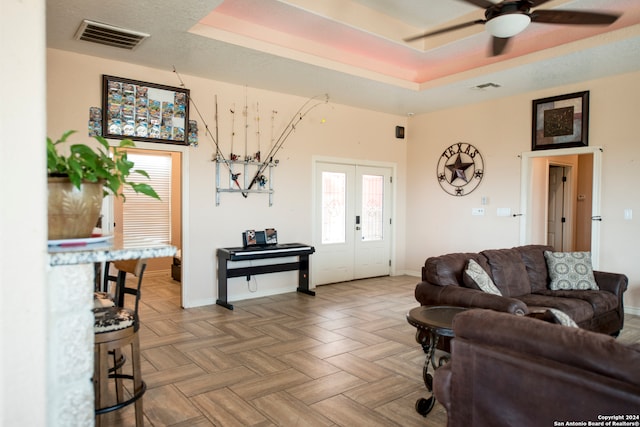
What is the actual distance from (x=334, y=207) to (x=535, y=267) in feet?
10.1

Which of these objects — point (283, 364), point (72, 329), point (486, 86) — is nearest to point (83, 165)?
point (72, 329)

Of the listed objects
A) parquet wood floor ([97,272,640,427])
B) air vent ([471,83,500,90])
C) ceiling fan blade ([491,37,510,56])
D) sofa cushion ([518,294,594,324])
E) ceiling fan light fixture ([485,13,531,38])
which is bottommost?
parquet wood floor ([97,272,640,427])

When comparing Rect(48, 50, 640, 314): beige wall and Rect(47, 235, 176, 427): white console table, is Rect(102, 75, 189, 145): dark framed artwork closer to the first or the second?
Rect(48, 50, 640, 314): beige wall

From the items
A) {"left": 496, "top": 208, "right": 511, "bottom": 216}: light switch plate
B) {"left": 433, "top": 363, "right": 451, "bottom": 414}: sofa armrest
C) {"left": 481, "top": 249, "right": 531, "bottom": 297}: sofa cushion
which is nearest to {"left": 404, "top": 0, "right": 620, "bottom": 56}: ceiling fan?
{"left": 481, "top": 249, "right": 531, "bottom": 297}: sofa cushion

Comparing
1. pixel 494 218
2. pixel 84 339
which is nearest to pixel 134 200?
pixel 494 218

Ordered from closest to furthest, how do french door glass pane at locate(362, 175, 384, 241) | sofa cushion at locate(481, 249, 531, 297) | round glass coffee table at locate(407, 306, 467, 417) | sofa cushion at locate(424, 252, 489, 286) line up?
round glass coffee table at locate(407, 306, 467, 417) → sofa cushion at locate(424, 252, 489, 286) → sofa cushion at locate(481, 249, 531, 297) → french door glass pane at locate(362, 175, 384, 241)

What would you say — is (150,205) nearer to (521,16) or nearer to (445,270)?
(445,270)

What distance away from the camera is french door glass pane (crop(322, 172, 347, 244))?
21.1 ft

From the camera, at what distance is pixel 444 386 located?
1.90m

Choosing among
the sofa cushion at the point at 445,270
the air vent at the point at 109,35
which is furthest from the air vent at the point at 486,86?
the air vent at the point at 109,35

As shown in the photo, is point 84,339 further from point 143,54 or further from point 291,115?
point 291,115

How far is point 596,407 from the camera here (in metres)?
1.46

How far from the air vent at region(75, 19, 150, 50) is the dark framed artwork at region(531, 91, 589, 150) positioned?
4.81 meters

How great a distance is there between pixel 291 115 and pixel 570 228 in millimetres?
5057
